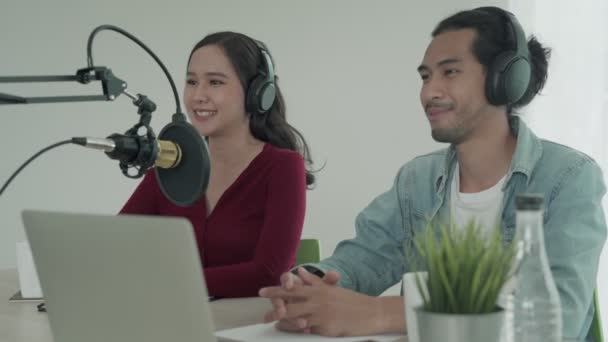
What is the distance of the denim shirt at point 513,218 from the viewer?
1.50 meters

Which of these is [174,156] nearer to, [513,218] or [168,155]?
[168,155]

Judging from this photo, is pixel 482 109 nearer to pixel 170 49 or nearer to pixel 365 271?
pixel 365 271

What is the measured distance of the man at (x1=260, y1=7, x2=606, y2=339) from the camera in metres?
1.67

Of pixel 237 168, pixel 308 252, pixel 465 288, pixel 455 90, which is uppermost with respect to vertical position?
pixel 455 90

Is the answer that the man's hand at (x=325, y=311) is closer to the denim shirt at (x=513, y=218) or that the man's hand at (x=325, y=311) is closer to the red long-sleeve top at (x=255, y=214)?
the denim shirt at (x=513, y=218)

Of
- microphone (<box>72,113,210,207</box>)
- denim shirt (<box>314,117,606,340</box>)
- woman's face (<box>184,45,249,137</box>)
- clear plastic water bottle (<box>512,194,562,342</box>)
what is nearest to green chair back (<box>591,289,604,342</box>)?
denim shirt (<box>314,117,606,340</box>)

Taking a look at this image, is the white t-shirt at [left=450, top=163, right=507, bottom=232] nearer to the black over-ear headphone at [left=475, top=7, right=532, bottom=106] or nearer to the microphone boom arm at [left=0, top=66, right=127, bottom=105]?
the black over-ear headphone at [left=475, top=7, right=532, bottom=106]

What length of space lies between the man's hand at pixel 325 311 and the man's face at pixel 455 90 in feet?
1.84

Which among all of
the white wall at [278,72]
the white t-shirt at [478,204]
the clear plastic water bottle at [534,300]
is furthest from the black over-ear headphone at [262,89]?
the clear plastic water bottle at [534,300]

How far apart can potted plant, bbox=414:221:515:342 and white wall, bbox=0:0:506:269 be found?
94.6 inches

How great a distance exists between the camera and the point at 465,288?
88 centimetres

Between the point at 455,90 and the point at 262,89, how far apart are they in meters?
0.62

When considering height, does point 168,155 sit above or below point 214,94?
below

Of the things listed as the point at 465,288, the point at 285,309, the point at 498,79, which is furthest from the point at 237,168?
the point at 465,288
